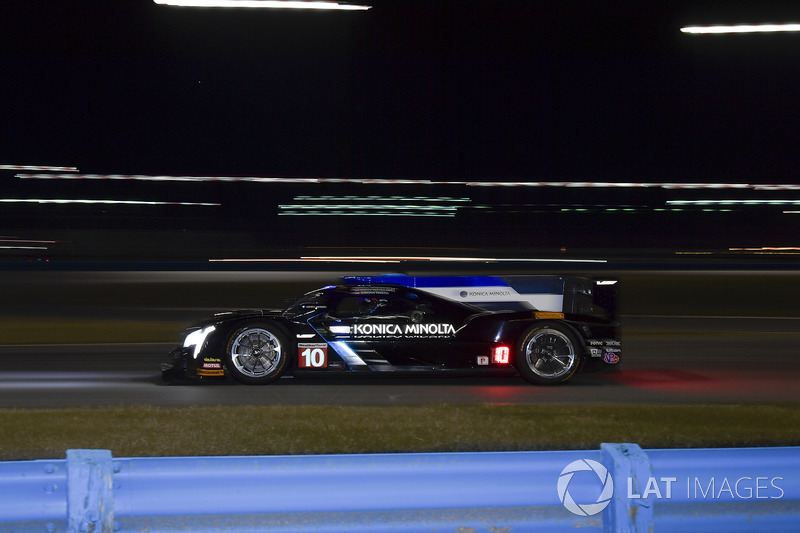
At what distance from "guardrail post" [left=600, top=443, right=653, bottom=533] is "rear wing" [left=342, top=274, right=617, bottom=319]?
6364 mm

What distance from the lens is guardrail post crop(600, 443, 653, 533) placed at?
11.1 feet

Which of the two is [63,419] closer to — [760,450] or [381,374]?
[381,374]

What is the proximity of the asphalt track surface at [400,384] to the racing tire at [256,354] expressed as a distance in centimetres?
14

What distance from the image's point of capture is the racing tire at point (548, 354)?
9422mm

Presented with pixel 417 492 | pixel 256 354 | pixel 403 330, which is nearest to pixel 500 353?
pixel 403 330

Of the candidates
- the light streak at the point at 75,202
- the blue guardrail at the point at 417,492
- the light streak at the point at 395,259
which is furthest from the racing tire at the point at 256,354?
the light streak at the point at 75,202

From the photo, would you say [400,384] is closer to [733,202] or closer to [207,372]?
[207,372]

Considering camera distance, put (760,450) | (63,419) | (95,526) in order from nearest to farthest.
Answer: (95,526) < (760,450) < (63,419)

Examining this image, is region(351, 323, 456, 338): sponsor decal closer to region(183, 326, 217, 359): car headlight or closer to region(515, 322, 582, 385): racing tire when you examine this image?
region(515, 322, 582, 385): racing tire

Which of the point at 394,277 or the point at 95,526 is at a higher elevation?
the point at 394,277

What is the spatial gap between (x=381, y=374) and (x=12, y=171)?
4870cm

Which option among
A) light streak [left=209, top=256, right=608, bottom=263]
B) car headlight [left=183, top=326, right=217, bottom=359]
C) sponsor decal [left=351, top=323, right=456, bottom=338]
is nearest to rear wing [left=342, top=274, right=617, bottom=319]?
sponsor decal [left=351, top=323, right=456, bottom=338]

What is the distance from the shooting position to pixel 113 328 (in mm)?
15477

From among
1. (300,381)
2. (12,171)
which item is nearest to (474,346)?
(300,381)
